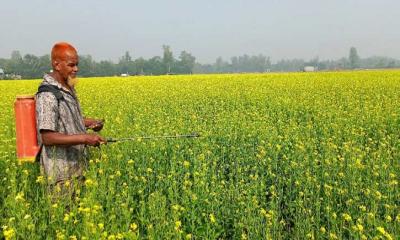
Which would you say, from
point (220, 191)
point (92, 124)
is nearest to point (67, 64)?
point (92, 124)

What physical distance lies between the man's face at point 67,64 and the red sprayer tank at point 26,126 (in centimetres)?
36

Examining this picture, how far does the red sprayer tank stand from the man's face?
36 centimetres

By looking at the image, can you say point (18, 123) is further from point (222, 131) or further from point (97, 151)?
point (222, 131)

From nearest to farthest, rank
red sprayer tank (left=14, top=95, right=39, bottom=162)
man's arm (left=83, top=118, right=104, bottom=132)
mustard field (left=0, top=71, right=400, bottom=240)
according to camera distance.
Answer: mustard field (left=0, top=71, right=400, bottom=240)
red sprayer tank (left=14, top=95, right=39, bottom=162)
man's arm (left=83, top=118, right=104, bottom=132)

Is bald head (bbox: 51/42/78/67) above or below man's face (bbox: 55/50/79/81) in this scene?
above

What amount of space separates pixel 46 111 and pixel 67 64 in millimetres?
452

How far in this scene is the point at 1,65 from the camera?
77.8 meters

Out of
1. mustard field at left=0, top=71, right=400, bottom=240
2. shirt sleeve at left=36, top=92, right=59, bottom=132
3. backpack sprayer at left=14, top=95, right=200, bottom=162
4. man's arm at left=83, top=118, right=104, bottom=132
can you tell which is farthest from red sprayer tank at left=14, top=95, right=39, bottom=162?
man's arm at left=83, top=118, right=104, bottom=132

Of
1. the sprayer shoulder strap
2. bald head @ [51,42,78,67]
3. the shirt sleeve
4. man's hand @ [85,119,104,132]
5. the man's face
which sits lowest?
man's hand @ [85,119,104,132]

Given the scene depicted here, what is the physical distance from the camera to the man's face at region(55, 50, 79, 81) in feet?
12.1

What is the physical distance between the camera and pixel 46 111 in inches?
143

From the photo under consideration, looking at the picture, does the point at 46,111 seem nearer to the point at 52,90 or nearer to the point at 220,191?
the point at 52,90

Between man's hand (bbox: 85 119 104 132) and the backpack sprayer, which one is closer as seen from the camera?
the backpack sprayer

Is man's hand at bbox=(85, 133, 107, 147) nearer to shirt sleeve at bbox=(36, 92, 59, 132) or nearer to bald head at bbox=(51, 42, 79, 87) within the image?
shirt sleeve at bbox=(36, 92, 59, 132)
